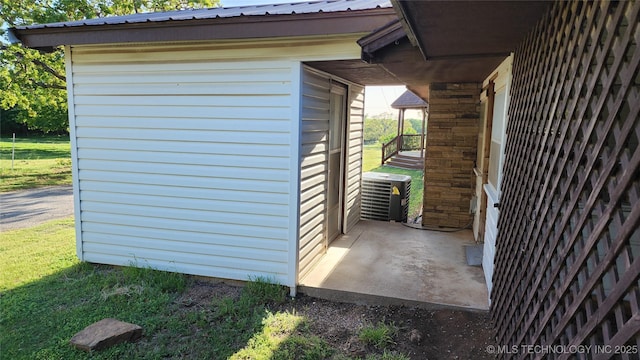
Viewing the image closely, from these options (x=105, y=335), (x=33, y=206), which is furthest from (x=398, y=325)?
(x=33, y=206)

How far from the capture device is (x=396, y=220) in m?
7.04

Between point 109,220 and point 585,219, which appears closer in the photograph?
point 585,219

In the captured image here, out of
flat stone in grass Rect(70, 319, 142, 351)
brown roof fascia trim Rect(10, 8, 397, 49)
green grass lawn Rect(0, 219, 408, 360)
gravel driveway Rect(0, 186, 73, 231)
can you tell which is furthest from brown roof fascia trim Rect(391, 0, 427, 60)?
gravel driveway Rect(0, 186, 73, 231)

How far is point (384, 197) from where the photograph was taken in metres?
7.13

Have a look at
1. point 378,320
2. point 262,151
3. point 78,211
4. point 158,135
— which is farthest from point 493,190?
point 78,211

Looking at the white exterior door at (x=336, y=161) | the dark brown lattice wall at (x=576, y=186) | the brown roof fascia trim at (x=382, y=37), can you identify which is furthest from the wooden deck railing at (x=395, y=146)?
the dark brown lattice wall at (x=576, y=186)

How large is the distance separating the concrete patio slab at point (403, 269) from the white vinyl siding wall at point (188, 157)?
0.71m

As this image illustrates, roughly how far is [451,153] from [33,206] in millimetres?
8570

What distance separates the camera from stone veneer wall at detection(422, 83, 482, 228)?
6.09m

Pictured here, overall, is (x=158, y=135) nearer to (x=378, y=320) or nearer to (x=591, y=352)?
(x=378, y=320)

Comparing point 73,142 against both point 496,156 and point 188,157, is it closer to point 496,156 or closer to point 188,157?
point 188,157

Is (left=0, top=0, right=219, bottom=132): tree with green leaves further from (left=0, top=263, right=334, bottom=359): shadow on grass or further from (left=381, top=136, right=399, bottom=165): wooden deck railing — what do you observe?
(left=381, top=136, right=399, bottom=165): wooden deck railing

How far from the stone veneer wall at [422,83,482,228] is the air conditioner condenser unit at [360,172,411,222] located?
60 centimetres

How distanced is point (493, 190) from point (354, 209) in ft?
8.82
